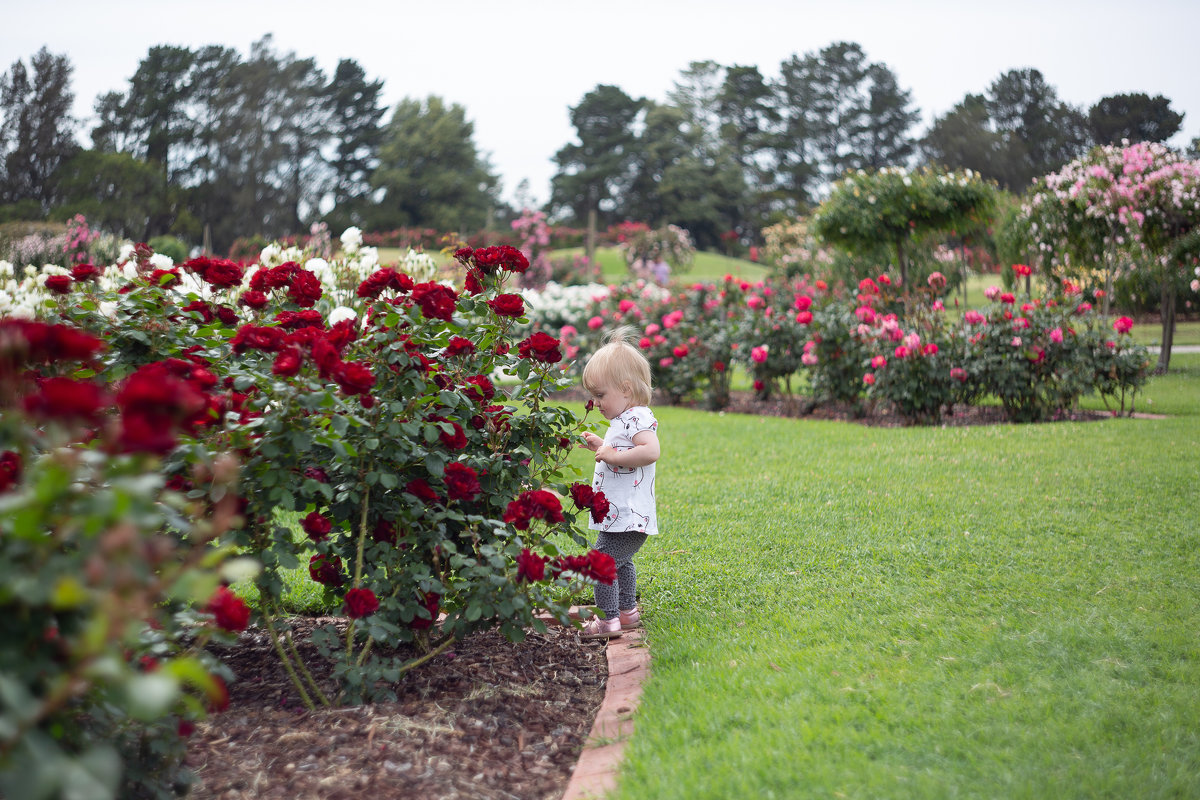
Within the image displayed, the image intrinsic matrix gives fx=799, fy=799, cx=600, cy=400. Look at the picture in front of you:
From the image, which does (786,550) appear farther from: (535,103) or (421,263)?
(535,103)

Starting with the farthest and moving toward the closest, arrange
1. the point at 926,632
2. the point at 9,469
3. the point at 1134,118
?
the point at 1134,118 → the point at 926,632 → the point at 9,469

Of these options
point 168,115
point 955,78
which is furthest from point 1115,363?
point 955,78

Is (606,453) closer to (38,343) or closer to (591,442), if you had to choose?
(591,442)

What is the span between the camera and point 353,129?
40.7 metres

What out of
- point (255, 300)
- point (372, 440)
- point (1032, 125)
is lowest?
point (372, 440)

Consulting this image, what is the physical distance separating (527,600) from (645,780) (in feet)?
1.78

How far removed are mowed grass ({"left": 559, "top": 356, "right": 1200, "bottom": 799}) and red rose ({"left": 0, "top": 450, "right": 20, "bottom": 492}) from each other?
4.37 feet

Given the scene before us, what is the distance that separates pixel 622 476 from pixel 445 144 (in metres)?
39.4

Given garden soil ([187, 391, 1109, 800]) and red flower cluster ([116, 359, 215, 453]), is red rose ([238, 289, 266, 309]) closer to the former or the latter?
garden soil ([187, 391, 1109, 800])

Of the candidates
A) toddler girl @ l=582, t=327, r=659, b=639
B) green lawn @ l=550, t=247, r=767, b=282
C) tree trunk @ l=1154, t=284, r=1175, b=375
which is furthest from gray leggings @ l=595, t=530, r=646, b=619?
green lawn @ l=550, t=247, r=767, b=282

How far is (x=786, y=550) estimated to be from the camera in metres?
3.67

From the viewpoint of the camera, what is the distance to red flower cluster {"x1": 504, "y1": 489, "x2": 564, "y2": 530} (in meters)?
2.17

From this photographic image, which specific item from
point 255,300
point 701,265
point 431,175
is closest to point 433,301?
point 255,300

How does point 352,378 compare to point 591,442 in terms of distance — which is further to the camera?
point 591,442
